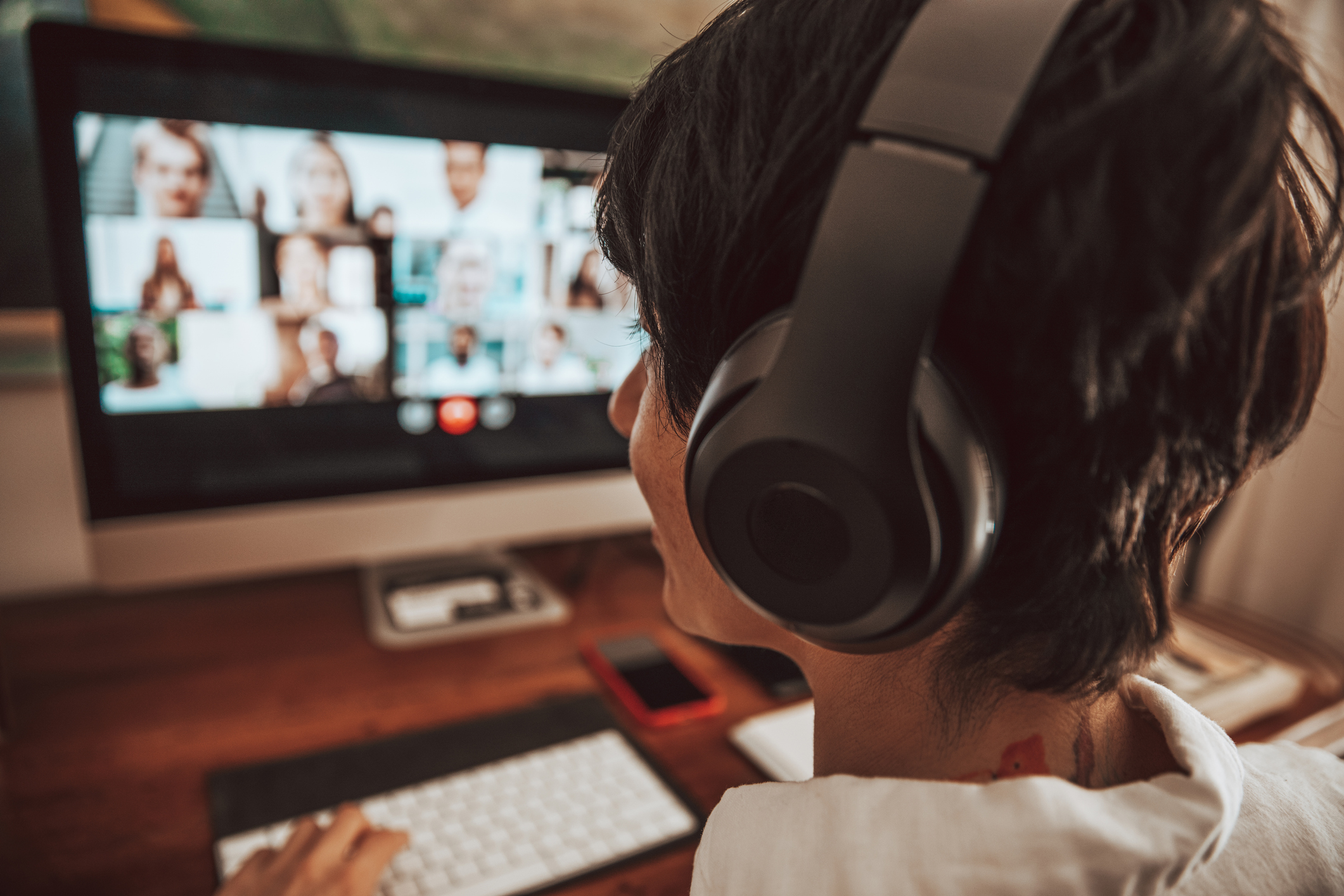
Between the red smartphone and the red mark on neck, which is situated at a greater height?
the red mark on neck

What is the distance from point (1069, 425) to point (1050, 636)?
0.11 m

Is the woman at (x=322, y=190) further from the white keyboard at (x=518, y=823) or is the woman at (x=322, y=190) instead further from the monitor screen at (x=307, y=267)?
the white keyboard at (x=518, y=823)

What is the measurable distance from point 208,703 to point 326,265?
417 mm

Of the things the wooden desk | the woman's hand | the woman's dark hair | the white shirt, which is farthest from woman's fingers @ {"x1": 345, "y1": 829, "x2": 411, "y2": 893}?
the woman's dark hair

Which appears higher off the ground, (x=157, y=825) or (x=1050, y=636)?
(x=1050, y=636)

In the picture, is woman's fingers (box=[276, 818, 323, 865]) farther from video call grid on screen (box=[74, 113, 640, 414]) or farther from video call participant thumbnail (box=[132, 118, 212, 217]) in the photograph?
video call participant thumbnail (box=[132, 118, 212, 217])

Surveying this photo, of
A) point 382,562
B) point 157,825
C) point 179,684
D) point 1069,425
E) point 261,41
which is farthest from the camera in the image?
point 382,562

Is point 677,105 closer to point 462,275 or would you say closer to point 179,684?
point 462,275

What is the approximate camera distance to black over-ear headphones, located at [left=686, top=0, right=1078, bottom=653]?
9.9 inches

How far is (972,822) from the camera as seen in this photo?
0.99 ft

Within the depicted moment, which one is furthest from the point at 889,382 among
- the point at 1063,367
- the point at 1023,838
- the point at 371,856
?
the point at 371,856

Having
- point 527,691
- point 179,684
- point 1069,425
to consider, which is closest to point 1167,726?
point 1069,425

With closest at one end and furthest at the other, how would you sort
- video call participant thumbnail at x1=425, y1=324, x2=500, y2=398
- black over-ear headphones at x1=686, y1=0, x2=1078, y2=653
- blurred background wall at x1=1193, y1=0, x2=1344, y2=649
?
black over-ear headphones at x1=686, y1=0, x2=1078, y2=653 < video call participant thumbnail at x1=425, y1=324, x2=500, y2=398 < blurred background wall at x1=1193, y1=0, x2=1344, y2=649

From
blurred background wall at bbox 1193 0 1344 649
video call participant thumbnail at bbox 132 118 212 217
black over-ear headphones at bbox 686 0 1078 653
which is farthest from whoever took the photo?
blurred background wall at bbox 1193 0 1344 649
